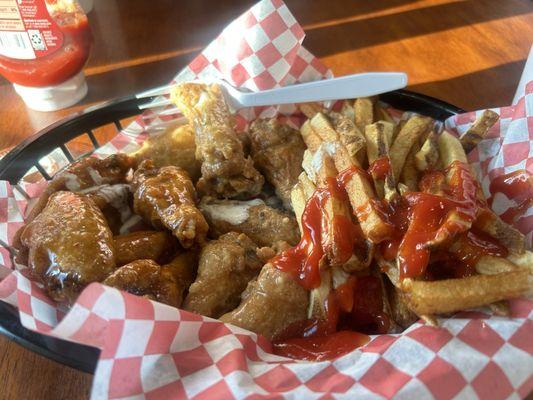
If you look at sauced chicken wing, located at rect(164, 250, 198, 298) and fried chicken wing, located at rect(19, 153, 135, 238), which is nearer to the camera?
sauced chicken wing, located at rect(164, 250, 198, 298)

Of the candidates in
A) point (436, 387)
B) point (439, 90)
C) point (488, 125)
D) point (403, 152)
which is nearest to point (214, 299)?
point (436, 387)

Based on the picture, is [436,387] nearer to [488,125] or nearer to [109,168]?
[488,125]

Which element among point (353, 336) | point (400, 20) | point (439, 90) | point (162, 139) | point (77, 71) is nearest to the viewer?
A: point (353, 336)

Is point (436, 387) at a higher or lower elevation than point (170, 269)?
lower

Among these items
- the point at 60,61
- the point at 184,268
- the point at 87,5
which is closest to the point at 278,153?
the point at 184,268

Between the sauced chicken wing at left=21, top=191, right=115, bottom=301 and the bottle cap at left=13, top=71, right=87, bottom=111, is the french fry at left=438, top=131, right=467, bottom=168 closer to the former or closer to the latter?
the sauced chicken wing at left=21, top=191, right=115, bottom=301

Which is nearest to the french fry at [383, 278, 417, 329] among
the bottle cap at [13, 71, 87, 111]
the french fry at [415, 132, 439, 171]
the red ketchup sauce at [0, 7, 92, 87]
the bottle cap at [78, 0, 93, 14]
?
the french fry at [415, 132, 439, 171]

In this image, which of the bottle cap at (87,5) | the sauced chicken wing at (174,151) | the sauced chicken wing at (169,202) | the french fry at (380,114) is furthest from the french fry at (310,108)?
the bottle cap at (87,5)
